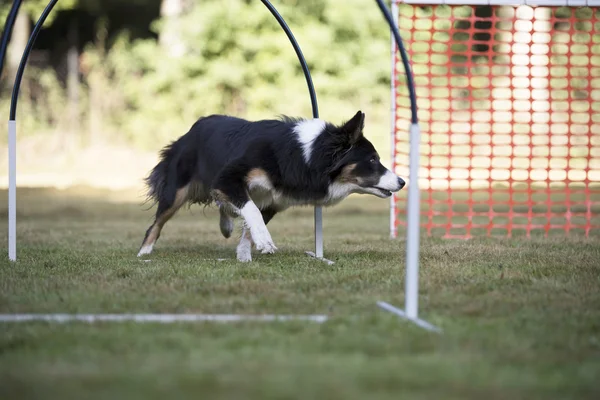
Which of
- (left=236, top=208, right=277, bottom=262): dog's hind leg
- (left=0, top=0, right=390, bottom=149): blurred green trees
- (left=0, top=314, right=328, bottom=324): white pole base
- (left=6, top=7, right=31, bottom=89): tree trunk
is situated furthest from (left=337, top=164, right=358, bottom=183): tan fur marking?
(left=6, top=7, right=31, bottom=89): tree trunk

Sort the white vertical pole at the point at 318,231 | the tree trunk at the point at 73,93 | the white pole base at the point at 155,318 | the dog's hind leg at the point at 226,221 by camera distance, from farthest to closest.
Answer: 1. the tree trunk at the point at 73,93
2. the dog's hind leg at the point at 226,221
3. the white vertical pole at the point at 318,231
4. the white pole base at the point at 155,318

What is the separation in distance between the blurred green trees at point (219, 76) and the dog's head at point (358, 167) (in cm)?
1374

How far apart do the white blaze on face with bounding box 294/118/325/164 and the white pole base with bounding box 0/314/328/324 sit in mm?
2341

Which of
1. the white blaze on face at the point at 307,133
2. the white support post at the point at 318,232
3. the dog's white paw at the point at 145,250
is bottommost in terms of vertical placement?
the dog's white paw at the point at 145,250

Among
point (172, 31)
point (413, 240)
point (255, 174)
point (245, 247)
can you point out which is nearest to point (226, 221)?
point (245, 247)

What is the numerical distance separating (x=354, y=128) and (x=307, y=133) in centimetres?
40

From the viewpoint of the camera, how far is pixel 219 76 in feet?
67.6

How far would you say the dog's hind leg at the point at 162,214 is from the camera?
22.6 ft

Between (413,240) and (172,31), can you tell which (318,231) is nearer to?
(413,240)

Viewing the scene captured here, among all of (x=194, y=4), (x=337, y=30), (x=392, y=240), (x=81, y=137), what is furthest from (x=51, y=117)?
(x=392, y=240)

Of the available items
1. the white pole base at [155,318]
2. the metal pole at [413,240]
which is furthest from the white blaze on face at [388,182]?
the white pole base at [155,318]

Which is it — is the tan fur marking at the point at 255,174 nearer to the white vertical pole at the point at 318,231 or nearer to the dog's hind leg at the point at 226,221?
the white vertical pole at the point at 318,231

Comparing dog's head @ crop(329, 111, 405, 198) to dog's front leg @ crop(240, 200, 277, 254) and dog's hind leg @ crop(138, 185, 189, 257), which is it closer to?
dog's front leg @ crop(240, 200, 277, 254)

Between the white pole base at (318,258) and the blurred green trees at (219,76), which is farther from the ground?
the blurred green trees at (219,76)
